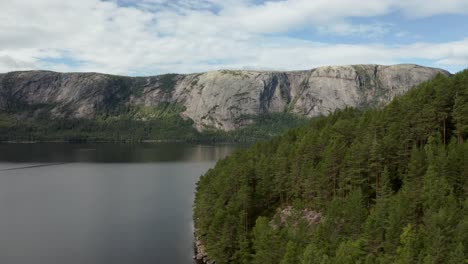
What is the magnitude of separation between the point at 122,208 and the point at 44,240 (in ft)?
126

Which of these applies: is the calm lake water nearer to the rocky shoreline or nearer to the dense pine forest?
the rocky shoreline

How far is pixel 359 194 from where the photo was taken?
6694 centimetres

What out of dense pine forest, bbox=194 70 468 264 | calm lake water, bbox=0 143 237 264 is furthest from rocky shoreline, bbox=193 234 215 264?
dense pine forest, bbox=194 70 468 264

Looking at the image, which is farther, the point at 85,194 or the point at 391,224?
the point at 85,194

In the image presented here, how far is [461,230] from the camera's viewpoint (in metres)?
48.9

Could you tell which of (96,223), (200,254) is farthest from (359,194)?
(96,223)

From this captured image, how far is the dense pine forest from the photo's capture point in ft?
177

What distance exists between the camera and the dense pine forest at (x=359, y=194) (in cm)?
5406

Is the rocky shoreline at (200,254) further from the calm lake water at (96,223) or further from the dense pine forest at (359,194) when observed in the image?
the dense pine forest at (359,194)

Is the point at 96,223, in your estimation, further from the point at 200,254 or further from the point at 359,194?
the point at 359,194

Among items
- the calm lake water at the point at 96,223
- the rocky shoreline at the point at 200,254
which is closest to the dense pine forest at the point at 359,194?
the rocky shoreline at the point at 200,254

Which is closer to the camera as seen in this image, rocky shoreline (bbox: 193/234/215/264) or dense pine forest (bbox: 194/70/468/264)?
dense pine forest (bbox: 194/70/468/264)

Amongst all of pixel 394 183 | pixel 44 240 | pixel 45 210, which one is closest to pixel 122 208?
pixel 45 210

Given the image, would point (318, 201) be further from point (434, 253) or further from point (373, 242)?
point (434, 253)
